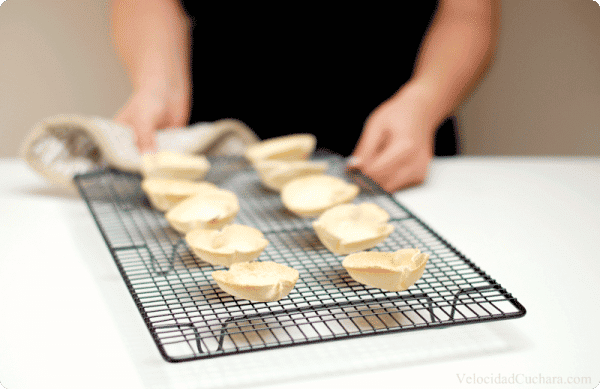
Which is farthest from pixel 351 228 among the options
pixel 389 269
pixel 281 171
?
pixel 281 171

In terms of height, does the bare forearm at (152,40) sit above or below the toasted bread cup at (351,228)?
above

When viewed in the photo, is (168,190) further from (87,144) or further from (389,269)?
(389,269)

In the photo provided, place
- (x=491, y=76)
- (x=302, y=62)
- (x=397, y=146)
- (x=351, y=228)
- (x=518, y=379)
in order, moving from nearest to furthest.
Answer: (x=518, y=379) < (x=351, y=228) < (x=397, y=146) < (x=302, y=62) < (x=491, y=76)

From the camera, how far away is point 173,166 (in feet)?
3.43

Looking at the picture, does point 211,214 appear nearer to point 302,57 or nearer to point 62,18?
point 302,57

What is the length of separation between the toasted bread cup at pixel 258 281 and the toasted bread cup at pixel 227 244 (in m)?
0.05

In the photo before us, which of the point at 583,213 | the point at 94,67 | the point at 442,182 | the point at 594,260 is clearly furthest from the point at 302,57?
the point at 94,67

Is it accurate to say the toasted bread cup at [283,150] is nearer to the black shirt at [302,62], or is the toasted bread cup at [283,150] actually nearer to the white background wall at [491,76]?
the black shirt at [302,62]

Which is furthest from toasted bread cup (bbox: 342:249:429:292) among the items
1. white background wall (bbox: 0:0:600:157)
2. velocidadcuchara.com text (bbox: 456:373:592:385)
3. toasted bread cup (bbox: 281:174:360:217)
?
white background wall (bbox: 0:0:600:157)

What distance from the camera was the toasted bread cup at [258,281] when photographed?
63cm

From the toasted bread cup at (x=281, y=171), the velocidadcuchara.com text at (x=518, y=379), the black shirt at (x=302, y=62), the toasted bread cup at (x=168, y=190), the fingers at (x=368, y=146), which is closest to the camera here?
the velocidadcuchara.com text at (x=518, y=379)

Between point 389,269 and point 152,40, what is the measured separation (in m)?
A: 0.95

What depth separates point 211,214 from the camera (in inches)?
34.1

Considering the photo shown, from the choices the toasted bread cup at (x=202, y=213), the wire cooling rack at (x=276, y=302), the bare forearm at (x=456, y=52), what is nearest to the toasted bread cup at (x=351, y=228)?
the wire cooling rack at (x=276, y=302)
